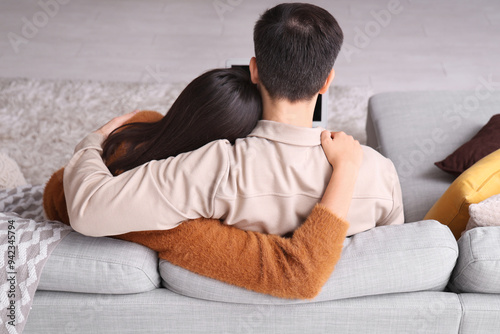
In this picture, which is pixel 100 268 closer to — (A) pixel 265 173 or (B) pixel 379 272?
(A) pixel 265 173

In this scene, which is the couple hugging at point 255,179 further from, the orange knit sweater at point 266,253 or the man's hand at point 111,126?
the man's hand at point 111,126

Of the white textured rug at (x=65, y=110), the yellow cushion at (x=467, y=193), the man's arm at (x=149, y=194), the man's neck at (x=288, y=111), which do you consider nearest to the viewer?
the man's arm at (x=149, y=194)

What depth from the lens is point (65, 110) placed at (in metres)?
3.07

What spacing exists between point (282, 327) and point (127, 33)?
3398 mm

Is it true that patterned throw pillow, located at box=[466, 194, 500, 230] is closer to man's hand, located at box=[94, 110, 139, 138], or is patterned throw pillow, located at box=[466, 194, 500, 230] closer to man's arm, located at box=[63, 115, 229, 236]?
man's arm, located at box=[63, 115, 229, 236]

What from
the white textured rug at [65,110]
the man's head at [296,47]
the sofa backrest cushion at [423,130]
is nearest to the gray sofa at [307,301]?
the man's head at [296,47]

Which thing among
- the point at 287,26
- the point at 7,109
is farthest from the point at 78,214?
the point at 7,109

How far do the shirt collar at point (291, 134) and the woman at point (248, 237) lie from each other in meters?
0.03

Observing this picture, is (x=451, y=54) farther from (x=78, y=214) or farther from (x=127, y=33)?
(x=78, y=214)

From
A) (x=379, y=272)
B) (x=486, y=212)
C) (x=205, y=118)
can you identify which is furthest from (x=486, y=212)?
(x=205, y=118)

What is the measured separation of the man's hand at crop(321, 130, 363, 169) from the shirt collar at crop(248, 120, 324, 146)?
0.02 meters

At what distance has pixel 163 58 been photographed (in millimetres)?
3791

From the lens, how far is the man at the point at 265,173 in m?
1.15

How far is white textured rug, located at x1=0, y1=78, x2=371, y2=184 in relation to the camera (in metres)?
2.75
